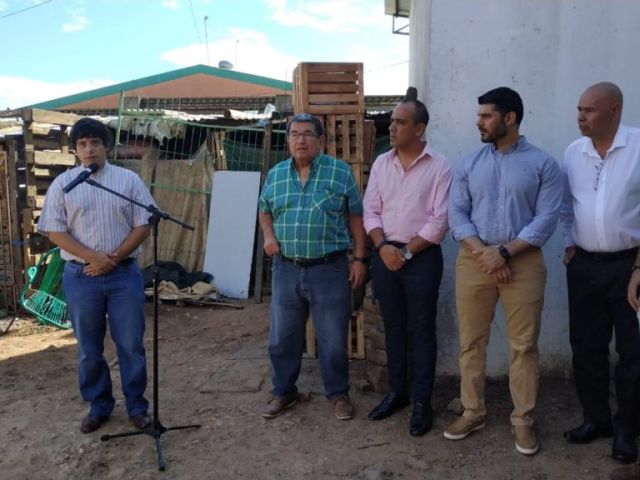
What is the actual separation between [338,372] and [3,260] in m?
5.36

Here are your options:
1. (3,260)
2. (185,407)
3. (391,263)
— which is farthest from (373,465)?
(3,260)

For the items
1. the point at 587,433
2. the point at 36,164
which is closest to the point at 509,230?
the point at 587,433

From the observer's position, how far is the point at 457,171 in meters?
3.48

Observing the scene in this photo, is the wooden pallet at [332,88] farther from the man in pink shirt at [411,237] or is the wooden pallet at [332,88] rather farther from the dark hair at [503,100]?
the dark hair at [503,100]

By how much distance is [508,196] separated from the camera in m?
3.25

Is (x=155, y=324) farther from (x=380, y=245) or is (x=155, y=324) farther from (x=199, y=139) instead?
(x=199, y=139)

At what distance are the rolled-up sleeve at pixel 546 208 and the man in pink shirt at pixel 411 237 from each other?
0.55 m

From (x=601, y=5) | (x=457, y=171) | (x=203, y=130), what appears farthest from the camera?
(x=203, y=130)

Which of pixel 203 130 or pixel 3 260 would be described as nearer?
pixel 3 260

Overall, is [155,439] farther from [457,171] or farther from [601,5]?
[601,5]

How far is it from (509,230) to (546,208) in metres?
0.23

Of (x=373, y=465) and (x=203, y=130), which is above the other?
(x=203, y=130)

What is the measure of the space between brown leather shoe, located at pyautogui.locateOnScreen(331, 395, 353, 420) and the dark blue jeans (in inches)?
14.1

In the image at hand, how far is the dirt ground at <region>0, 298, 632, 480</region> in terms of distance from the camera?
322 centimetres
